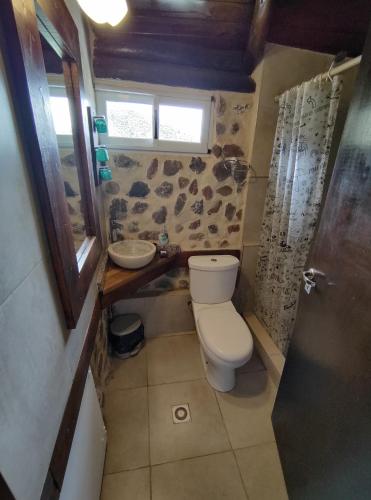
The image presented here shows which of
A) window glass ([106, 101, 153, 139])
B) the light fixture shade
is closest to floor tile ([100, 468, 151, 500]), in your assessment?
window glass ([106, 101, 153, 139])

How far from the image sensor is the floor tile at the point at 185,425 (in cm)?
130

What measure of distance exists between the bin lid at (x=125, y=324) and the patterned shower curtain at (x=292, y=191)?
44.1 inches

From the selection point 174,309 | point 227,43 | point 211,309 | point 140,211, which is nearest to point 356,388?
point 211,309

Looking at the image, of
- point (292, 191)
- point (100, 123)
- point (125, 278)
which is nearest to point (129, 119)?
point (100, 123)

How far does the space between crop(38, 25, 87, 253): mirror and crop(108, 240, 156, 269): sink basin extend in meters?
0.40

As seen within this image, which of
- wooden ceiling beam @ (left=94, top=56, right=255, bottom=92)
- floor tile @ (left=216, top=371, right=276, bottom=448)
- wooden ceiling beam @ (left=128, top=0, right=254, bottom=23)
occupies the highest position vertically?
wooden ceiling beam @ (left=128, top=0, right=254, bottom=23)

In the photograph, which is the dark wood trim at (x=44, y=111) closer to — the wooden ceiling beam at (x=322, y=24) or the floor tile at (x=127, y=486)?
the floor tile at (x=127, y=486)

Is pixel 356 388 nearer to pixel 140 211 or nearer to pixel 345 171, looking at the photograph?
pixel 345 171

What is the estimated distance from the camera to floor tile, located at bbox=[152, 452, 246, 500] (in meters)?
1.13

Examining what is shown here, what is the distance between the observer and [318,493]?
3.04 feet

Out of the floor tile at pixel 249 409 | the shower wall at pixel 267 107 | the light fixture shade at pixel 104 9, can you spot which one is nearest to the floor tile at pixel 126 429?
the floor tile at pixel 249 409

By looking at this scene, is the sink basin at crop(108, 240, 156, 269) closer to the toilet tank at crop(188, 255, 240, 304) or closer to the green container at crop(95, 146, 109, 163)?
the toilet tank at crop(188, 255, 240, 304)

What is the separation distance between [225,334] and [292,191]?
1.07 m

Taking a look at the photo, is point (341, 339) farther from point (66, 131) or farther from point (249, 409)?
point (66, 131)
